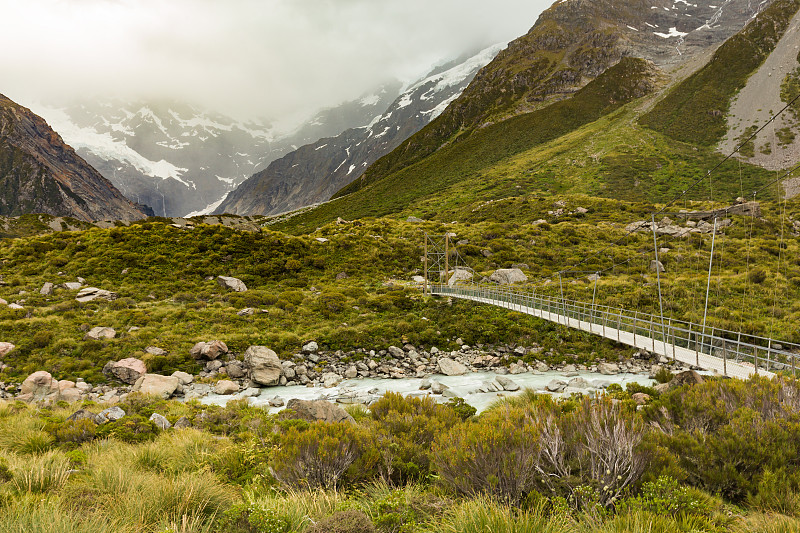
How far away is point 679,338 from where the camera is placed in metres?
14.9

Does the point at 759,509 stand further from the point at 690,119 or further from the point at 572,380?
the point at 690,119

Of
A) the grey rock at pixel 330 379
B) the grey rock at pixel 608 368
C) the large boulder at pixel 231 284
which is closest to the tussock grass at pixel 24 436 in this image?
the grey rock at pixel 330 379

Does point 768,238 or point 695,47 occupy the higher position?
point 695,47

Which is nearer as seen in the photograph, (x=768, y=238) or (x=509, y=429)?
(x=509, y=429)

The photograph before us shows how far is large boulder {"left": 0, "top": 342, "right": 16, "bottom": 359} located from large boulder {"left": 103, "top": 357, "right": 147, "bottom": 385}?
489 cm

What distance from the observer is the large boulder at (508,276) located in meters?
34.8

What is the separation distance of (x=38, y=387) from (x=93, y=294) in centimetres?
1349

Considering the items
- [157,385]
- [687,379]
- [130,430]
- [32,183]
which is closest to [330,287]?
[157,385]

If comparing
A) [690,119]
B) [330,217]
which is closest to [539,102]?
[690,119]

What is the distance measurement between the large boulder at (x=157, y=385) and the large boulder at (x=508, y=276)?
1086 inches

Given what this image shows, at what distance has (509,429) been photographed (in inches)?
213

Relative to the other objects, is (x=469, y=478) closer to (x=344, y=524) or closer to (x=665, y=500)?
(x=344, y=524)

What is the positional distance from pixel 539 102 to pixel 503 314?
13849cm

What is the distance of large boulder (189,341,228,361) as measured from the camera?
18406 millimetres
